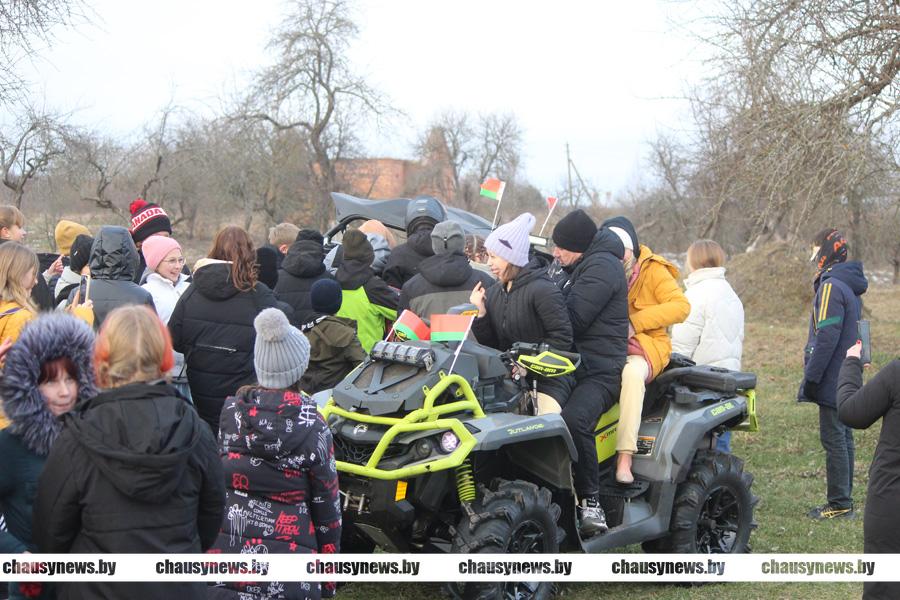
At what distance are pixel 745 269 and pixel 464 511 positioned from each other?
19901 millimetres

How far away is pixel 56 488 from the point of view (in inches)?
119

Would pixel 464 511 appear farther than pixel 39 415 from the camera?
Yes

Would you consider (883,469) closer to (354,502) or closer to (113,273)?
(354,502)

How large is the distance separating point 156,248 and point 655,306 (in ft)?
11.5

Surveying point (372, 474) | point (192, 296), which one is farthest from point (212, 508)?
point (192, 296)

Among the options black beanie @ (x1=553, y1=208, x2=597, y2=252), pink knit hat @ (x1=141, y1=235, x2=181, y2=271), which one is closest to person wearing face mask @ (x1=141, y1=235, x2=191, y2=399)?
pink knit hat @ (x1=141, y1=235, x2=181, y2=271)

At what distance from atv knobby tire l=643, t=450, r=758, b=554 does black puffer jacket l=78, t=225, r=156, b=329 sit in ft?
12.3

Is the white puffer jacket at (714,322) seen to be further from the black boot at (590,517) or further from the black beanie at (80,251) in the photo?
the black beanie at (80,251)

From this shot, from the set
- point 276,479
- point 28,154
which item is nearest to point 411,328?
point 276,479

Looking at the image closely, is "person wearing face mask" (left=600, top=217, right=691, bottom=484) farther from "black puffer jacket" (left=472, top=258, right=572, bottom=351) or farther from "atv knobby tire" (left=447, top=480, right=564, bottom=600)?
"atv knobby tire" (left=447, top=480, right=564, bottom=600)

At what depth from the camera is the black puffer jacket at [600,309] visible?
19.6 feet

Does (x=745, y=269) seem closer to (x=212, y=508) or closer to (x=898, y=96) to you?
(x=898, y=96)

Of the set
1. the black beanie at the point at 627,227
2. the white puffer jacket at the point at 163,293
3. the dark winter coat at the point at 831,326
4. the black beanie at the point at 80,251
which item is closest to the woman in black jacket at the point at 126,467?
the white puffer jacket at the point at 163,293

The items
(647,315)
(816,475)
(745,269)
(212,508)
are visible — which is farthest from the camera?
(745,269)
